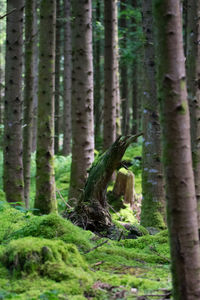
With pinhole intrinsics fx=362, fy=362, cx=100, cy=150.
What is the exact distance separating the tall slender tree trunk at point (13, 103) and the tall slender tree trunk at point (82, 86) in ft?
3.95

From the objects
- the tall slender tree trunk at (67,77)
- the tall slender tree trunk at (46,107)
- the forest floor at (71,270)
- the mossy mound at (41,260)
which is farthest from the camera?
the tall slender tree trunk at (67,77)

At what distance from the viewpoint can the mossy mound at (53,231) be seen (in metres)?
3.86

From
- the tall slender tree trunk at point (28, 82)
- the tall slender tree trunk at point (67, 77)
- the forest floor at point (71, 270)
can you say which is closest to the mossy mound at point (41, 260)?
the forest floor at point (71, 270)

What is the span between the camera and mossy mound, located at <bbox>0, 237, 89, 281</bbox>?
9.39 feet

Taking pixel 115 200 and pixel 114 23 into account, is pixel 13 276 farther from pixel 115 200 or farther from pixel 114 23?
pixel 114 23

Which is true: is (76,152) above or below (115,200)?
above

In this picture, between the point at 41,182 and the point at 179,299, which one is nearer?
the point at 179,299

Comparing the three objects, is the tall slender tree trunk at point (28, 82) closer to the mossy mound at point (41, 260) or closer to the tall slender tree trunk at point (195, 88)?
the tall slender tree trunk at point (195, 88)

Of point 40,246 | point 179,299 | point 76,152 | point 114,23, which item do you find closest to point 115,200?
point 76,152

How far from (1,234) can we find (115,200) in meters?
5.88

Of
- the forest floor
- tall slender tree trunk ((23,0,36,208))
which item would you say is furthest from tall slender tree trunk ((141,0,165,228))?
tall slender tree trunk ((23,0,36,208))

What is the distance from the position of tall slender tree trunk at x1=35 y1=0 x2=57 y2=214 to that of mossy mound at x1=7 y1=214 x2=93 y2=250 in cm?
385

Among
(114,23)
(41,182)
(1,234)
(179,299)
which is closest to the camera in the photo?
(179,299)

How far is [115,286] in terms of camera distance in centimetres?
289
